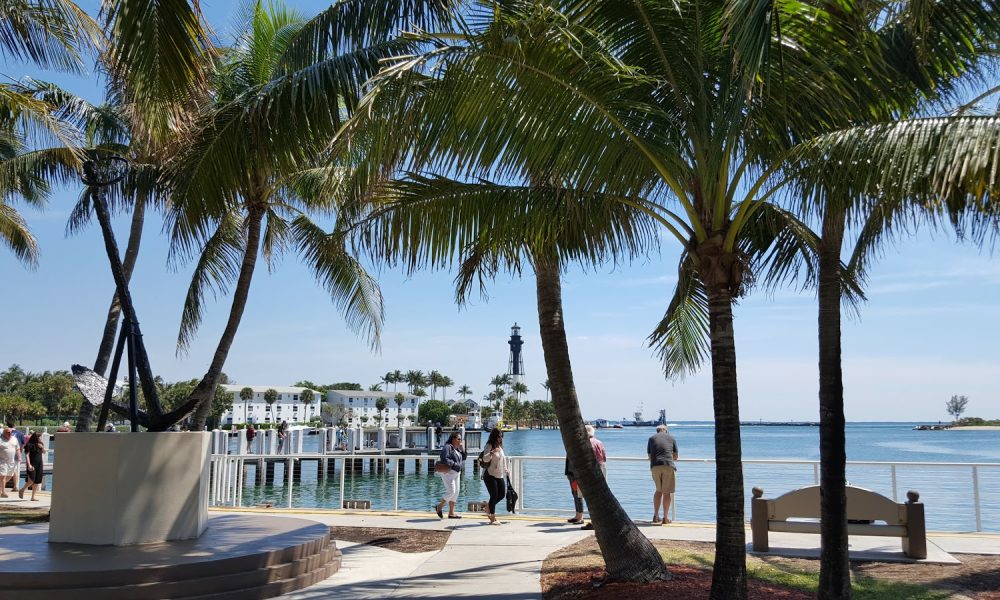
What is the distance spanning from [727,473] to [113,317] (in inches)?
503

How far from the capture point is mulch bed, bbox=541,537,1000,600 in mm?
7418

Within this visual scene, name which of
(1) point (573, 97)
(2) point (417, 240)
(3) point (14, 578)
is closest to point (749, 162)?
(1) point (573, 97)

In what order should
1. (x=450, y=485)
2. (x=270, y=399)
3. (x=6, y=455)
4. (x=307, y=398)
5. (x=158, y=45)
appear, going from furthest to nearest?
(x=307, y=398)
(x=270, y=399)
(x=6, y=455)
(x=450, y=485)
(x=158, y=45)

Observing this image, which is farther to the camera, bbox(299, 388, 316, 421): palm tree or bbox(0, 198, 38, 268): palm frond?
bbox(299, 388, 316, 421): palm tree

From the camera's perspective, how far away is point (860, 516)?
30.1 ft

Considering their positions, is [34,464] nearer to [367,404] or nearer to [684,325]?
[684,325]

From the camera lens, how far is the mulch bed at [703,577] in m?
7.42

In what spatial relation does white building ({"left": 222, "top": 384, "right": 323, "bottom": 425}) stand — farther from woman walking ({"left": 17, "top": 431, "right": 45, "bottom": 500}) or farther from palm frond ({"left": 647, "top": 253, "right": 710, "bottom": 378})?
palm frond ({"left": 647, "top": 253, "right": 710, "bottom": 378})

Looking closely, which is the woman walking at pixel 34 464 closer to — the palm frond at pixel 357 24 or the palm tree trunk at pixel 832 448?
the palm frond at pixel 357 24

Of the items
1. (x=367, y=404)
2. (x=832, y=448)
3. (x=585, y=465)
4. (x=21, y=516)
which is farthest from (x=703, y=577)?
(x=367, y=404)

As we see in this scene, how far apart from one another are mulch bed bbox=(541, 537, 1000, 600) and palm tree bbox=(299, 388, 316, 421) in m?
113

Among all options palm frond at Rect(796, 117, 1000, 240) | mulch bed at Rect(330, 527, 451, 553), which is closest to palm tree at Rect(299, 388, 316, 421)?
mulch bed at Rect(330, 527, 451, 553)

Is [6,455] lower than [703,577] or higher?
higher

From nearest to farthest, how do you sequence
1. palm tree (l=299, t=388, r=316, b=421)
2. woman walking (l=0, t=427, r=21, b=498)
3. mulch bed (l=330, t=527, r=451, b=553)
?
mulch bed (l=330, t=527, r=451, b=553) < woman walking (l=0, t=427, r=21, b=498) < palm tree (l=299, t=388, r=316, b=421)
